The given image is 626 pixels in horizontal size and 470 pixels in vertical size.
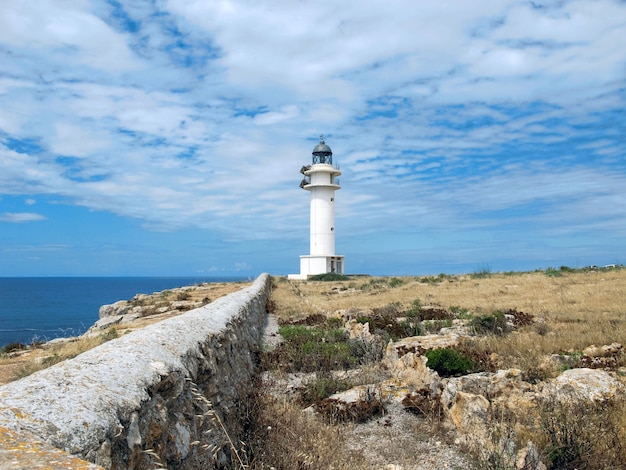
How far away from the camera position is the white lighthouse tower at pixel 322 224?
45.3m

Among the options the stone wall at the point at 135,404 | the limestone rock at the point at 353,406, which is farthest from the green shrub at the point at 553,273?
the stone wall at the point at 135,404

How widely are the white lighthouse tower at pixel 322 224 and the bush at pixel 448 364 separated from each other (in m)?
36.1

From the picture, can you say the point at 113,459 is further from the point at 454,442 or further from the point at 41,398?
the point at 454,442

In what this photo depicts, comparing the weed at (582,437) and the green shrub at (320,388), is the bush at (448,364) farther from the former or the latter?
the weed at (582,437)

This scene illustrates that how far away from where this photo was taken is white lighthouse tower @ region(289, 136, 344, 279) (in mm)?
45312

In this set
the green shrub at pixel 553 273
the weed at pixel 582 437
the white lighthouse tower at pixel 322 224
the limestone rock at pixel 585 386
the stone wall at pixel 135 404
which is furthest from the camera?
the white lighthouse tower at pixel 322 224

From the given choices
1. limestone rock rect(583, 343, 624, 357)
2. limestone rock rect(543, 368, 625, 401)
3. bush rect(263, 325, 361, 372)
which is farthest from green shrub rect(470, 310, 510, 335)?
limestone rock rect(543, 368, 625, 401)

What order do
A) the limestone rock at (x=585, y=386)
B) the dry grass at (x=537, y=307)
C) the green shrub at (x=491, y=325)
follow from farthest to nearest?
1. the green shrub at (x=491, y=325)
2. the dry grass at (x=537, y=307)
3. the limestone rock at (x=585, y=386)

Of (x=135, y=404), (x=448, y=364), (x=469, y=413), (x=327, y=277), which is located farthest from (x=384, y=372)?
(x=327, y=277)

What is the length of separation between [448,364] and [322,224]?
3799cm

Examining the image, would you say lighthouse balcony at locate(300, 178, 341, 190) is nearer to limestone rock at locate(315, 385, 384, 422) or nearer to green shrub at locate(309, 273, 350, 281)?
green shrub at locate(309, 273, 350, 281)

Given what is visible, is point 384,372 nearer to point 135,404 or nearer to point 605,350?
point 605,350

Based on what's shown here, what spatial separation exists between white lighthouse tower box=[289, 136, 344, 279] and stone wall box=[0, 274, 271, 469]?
130 feet

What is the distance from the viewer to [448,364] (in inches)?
335
